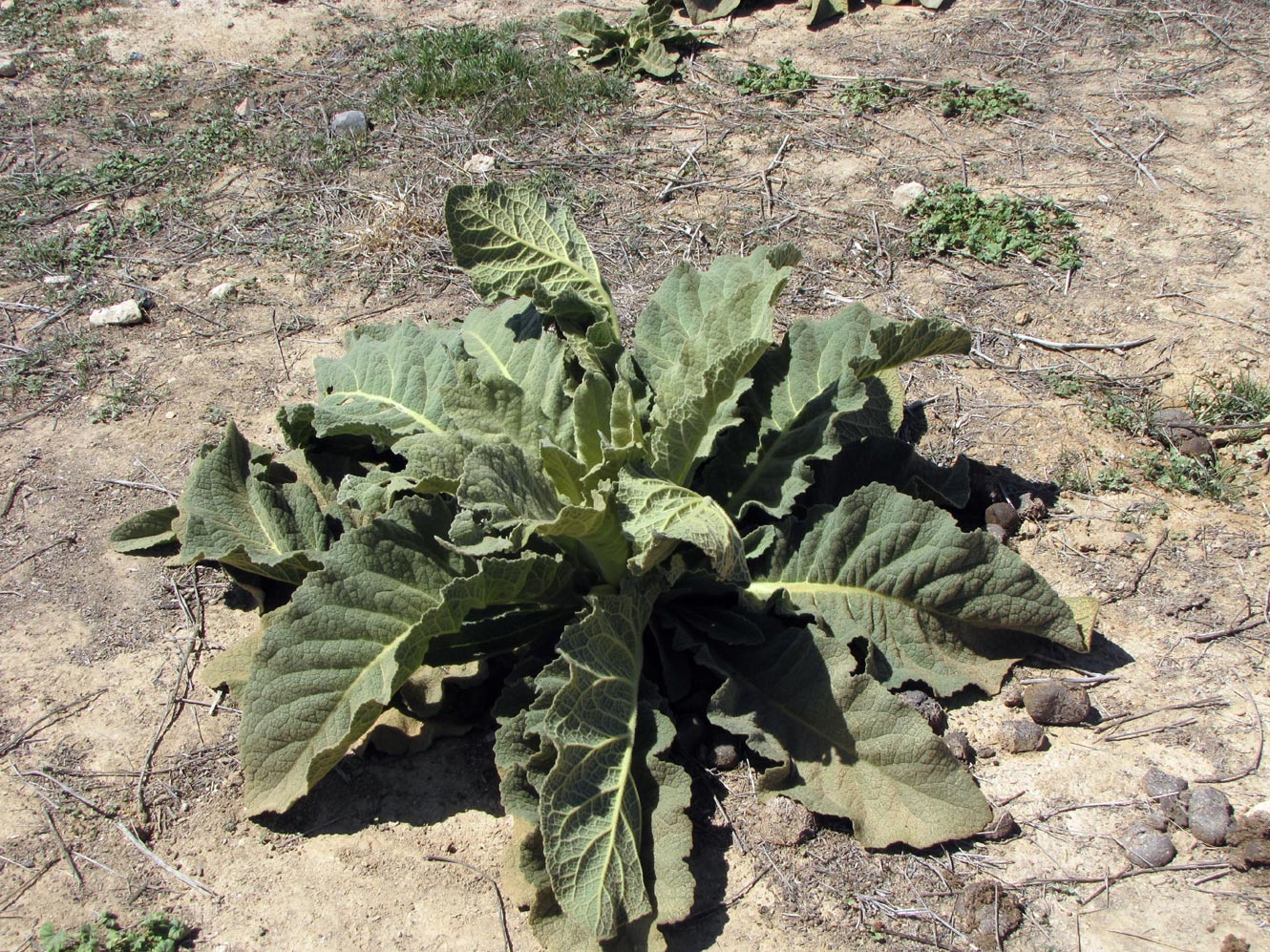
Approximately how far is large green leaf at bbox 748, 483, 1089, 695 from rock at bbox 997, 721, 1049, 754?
12 centimetres

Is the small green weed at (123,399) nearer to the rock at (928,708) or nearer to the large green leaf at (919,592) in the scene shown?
the large green leaf at (919,592)

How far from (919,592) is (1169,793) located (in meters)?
0.79

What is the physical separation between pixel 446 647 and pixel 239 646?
0.70m

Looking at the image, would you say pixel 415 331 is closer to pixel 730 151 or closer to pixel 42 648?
pixel 42 648

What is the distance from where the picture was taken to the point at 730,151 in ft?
18.0

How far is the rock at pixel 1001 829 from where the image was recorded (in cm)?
260

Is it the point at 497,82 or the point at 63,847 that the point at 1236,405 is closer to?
the point at 63,847

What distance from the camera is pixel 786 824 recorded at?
8.71 ft

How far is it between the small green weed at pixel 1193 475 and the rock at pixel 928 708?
1350 mm

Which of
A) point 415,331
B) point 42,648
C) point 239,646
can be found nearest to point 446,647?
point 239,646

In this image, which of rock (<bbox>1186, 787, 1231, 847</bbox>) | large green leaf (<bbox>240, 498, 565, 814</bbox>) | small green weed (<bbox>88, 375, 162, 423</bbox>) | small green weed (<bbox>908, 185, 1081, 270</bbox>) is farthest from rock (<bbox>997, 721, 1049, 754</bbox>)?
small green weed (<bbox>88, 375, 162, 423</bbox>)

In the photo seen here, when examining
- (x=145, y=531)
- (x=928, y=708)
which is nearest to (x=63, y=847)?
(x=145, y=531)

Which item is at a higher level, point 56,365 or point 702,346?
point 702,346

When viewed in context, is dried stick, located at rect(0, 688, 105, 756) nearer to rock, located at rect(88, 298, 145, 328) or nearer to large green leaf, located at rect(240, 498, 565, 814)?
large green leaf, located at rect(240, 498, 565, 814)
